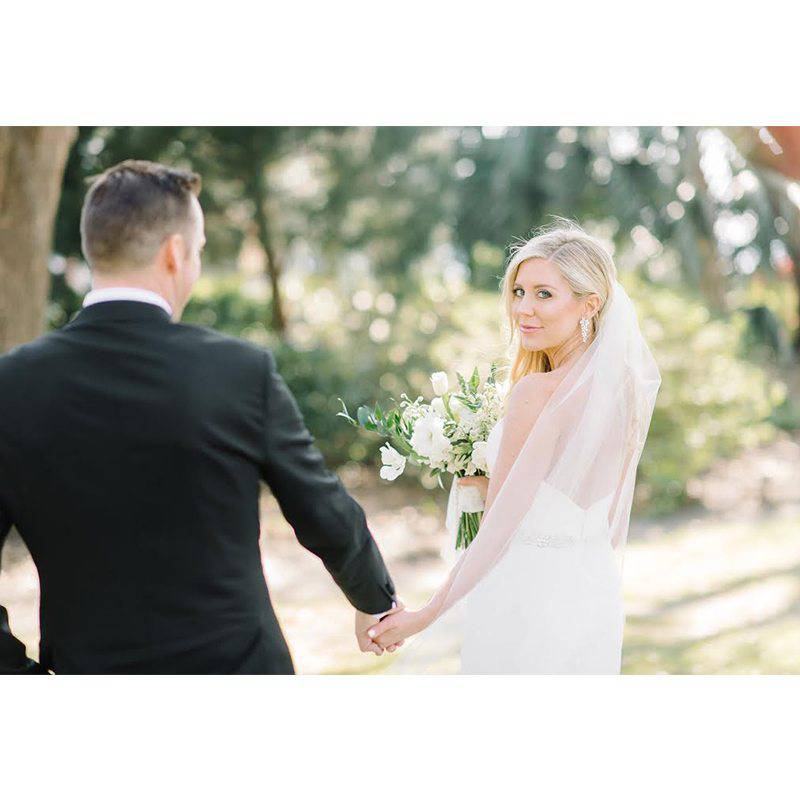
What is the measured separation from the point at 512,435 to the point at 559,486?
205 mm

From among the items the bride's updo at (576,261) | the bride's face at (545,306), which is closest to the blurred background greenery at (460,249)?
the bride's updo at (576,261)

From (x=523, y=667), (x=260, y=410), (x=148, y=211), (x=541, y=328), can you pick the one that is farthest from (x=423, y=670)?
(x=148, y=211)

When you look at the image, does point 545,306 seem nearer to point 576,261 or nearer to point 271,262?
point 576,261

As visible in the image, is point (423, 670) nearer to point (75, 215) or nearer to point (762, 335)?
point (762, 335)

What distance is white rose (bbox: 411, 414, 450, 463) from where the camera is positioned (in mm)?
2748

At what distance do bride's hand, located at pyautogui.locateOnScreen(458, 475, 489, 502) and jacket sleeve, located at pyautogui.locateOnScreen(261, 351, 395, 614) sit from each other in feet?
2.09

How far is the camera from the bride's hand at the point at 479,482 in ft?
9.18

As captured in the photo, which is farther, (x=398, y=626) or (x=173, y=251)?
(x=398, y=626)

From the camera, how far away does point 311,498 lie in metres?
1.97

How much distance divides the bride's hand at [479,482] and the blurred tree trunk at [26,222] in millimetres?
5358

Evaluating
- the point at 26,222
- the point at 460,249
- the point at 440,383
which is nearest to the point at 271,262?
the point at 460,249

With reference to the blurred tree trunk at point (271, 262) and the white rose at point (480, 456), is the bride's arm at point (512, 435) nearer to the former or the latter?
the white rose at point (480, 456)

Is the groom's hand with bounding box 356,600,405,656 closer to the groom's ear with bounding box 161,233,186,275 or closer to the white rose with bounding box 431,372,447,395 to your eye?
the white rose with bounding box 431,372,447,395

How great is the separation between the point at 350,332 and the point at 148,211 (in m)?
8.68
